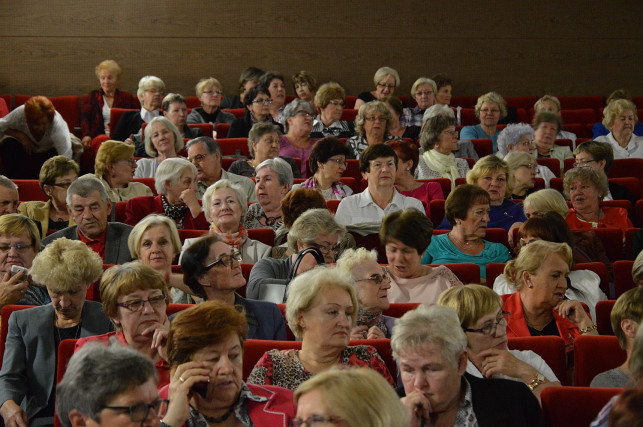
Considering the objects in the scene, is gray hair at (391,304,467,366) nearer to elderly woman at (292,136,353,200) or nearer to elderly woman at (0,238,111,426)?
elderly woman at (0,238,111,426)

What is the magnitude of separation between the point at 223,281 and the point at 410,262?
0.71 meters

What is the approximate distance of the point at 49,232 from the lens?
3680mm

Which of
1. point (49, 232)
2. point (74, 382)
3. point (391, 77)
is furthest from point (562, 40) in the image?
point (74, 382)

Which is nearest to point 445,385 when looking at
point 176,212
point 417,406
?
point 417,406

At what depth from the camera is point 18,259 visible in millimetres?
2900

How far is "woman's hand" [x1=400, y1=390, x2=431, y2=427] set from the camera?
1.80m

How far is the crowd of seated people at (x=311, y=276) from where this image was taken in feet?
6.01

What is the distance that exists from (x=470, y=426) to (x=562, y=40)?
5916 mm

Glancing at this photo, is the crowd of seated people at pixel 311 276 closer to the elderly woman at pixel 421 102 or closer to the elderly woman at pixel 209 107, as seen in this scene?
the elderly woman at pixel 209 107

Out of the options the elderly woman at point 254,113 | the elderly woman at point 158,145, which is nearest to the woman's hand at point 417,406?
the elderly woman at point 158,145

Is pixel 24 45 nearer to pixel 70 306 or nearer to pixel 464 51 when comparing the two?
pixel 464 51

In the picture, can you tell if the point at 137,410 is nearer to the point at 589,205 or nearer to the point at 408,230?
the point at 408,230

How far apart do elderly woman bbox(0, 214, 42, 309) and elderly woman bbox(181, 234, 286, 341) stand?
21.7 inches

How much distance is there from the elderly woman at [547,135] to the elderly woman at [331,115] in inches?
44.7
